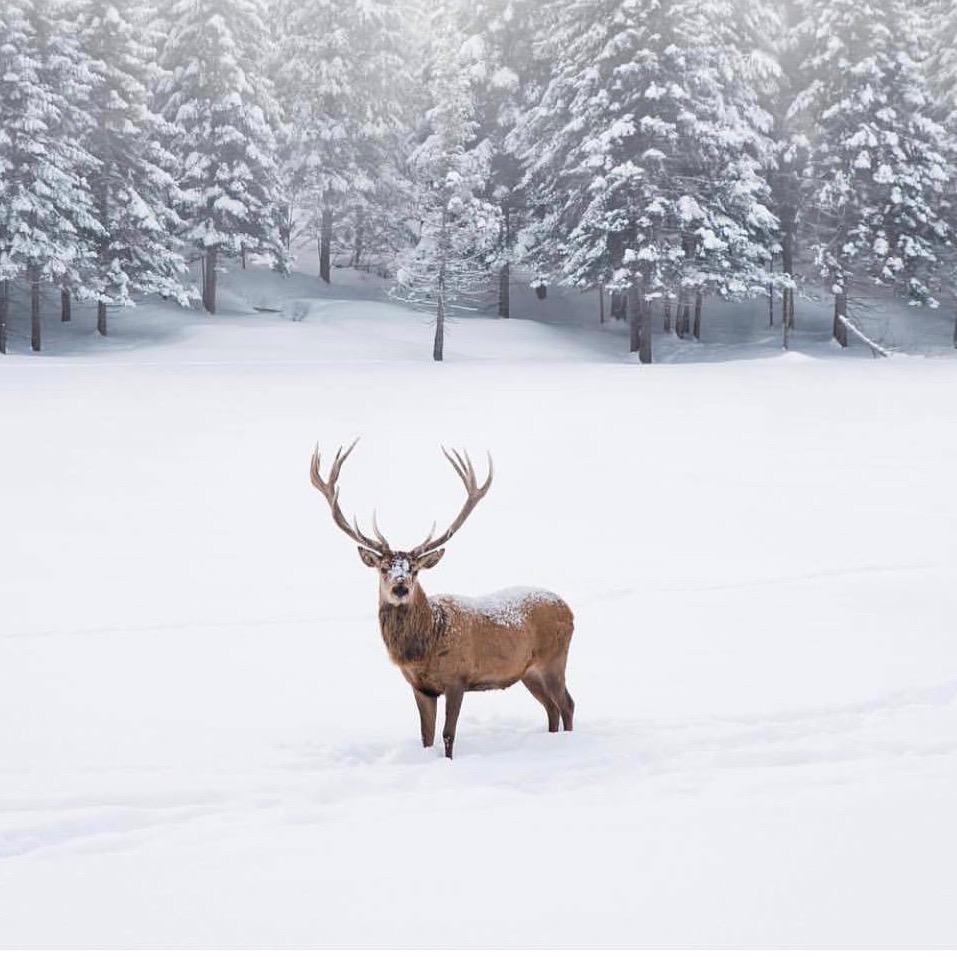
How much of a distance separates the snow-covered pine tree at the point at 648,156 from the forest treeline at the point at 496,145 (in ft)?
0.29

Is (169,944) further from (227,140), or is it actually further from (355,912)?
(227,140)

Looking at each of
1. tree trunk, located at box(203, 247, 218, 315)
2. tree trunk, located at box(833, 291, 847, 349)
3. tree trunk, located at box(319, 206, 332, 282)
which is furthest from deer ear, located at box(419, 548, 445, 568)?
→ tree trunk, located at box(319, 206, 332, 282)

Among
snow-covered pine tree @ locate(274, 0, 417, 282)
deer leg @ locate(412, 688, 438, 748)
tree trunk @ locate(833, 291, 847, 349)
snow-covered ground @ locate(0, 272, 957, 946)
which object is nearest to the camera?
snow-covered ground @ locate(0, 272, 957, 946)

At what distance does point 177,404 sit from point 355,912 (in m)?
19.7

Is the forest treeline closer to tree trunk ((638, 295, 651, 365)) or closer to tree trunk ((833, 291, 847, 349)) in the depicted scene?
tree trunk ((638, 295, 651, 365))

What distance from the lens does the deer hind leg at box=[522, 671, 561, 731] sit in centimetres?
639

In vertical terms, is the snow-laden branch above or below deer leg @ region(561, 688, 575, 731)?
above

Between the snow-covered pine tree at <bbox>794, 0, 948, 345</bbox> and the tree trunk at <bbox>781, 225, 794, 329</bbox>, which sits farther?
the tree trunk at <bbox>781, 225, 794, 329</bbox>

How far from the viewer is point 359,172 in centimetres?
3800

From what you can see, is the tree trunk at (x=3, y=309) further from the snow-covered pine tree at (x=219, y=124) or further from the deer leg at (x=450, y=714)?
the deer leg at (x=450, y=714)

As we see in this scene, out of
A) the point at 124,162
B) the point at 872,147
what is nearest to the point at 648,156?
the point at 872,147

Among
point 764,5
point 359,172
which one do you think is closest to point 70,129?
point 359,172

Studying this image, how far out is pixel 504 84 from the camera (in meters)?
36.6

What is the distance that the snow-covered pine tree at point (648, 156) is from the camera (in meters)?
29.3
